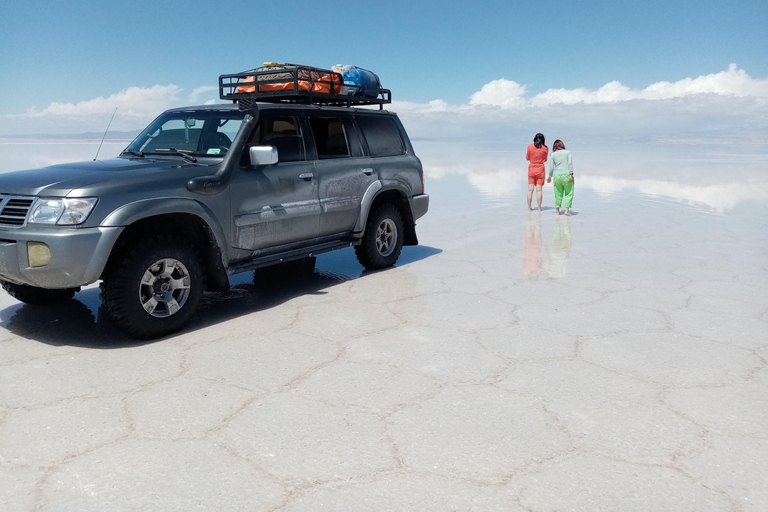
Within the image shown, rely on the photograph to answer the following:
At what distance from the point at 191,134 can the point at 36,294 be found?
1864 mm

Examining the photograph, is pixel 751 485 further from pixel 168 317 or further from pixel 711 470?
pixel 168 317

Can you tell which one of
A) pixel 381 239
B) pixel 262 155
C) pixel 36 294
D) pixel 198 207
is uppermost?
pixel 262 155

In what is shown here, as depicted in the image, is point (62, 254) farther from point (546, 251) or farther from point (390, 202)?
point (546, 251)

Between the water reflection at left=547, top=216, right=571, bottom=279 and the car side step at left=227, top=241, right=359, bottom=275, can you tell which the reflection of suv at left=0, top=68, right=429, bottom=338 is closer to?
the car side step at left=227, top=241, right=359, bottom=275

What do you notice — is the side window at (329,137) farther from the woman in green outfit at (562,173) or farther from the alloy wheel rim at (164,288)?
the woman in green outfit at (562,173)

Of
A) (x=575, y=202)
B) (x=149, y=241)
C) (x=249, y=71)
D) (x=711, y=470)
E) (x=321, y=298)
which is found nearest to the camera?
(x=711, y=470)

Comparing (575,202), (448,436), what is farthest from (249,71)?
(575,202)

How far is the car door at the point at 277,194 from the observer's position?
17.5 feet

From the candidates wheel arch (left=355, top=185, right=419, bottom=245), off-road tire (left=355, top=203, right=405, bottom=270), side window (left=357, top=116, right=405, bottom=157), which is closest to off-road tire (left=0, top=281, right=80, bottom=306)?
wheel arch (left=355, top=185, right=419, bottom=245)

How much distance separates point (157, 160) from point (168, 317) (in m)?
1.38

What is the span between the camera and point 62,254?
4238 millimetres

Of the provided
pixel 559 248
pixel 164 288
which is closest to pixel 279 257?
pixel 164 288

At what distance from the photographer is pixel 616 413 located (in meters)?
3.50

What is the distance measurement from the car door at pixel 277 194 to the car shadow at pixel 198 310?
0.61 meters
